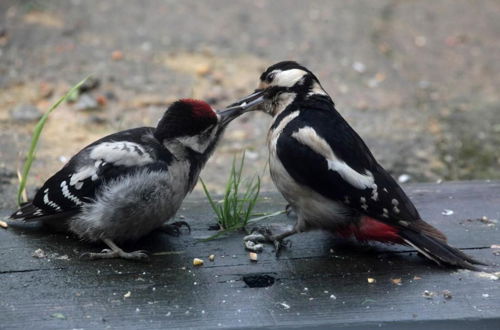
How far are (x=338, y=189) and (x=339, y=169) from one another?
0.08m

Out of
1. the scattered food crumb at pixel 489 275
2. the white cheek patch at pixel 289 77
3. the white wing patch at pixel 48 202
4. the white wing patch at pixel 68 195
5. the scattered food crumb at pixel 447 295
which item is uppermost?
the white cheek patch at pixel 289 77

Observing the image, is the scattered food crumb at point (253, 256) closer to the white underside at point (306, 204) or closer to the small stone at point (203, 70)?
the white underside at point (306, 204)

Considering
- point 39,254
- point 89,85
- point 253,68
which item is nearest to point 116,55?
point 89,85

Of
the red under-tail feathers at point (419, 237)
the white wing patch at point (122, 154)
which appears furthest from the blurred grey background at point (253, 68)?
the red under-tail feathers at point (419, 237)

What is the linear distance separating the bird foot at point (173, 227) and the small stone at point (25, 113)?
10.4ft

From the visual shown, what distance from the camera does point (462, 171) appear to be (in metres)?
6.08

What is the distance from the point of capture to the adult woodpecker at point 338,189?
321 cm

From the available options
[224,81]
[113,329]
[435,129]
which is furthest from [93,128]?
[113,329]

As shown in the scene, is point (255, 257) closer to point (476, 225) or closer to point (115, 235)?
point (115, 235)

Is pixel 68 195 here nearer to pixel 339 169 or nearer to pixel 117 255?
pixel 117 255

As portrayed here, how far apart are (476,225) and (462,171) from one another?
2.63m

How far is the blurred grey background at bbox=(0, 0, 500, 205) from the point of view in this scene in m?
6.27

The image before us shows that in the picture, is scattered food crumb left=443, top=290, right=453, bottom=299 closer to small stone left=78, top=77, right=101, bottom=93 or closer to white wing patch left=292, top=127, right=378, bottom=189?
white wing patch left=292, top=127, right=378, bottom=189

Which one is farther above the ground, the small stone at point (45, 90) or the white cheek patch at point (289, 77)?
the white cheek patch at point (289, 77)
